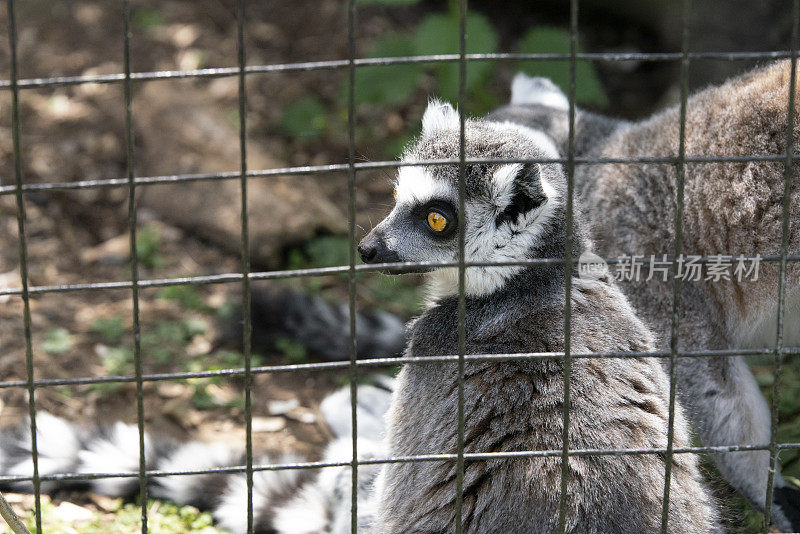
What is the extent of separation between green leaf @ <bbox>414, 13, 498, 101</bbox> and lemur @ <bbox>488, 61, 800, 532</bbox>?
5.70ft

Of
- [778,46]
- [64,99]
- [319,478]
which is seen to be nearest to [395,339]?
[319,478]

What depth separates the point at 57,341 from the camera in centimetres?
495

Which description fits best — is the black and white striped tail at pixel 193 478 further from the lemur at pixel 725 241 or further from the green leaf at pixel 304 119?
the green leaf at pixel 304 119

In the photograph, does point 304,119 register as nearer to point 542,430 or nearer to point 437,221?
point 437,221

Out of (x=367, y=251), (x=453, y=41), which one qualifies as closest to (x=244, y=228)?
(x=367, y=251)

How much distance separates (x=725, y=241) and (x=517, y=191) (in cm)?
122

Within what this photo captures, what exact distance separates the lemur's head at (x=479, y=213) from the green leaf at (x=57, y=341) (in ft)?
8.12

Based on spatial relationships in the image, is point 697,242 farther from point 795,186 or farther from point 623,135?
point 623,135

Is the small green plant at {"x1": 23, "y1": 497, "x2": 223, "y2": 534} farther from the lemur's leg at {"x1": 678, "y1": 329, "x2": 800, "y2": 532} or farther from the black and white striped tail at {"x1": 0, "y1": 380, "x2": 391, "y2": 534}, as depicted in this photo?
the lemur's leg at {"x1": 678, "y1": 329, "x2": 800, "y2": 532}

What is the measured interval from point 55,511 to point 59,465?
211mm

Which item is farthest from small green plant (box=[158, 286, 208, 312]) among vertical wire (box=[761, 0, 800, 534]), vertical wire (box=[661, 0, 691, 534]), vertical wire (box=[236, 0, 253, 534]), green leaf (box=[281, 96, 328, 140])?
vertical wire (box=[761, 0, 800, 534])

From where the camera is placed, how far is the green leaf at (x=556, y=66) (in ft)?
18.7

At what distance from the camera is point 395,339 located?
4.88 m

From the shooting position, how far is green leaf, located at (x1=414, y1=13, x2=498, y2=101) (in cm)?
544
